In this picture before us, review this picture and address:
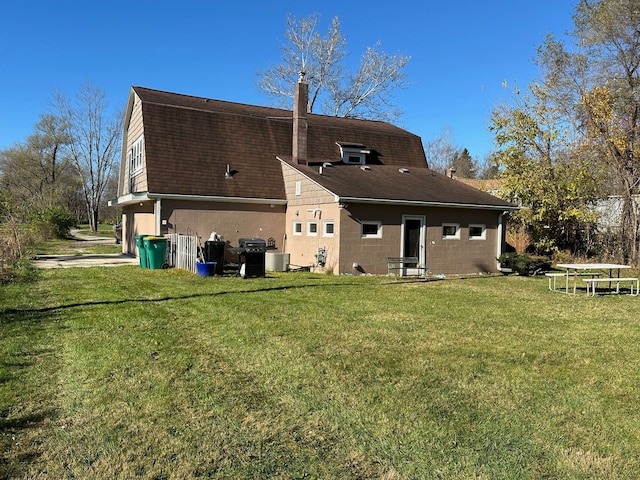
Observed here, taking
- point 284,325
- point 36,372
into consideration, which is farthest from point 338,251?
point 36,372

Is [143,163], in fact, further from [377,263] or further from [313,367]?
[313,367]

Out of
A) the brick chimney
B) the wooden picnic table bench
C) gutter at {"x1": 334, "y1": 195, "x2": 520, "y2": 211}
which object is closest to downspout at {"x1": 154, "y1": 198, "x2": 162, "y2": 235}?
the brick chimney

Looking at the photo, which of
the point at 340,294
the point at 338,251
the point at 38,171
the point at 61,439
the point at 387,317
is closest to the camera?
the point at 61,439

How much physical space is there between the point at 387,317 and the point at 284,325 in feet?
6.65

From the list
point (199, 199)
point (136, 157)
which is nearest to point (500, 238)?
point (199, 199)

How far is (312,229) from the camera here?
17.2 meters

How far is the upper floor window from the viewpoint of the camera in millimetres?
21422

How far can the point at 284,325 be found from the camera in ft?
24.9

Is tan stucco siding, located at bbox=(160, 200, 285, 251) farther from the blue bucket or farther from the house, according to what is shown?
the blue bucket

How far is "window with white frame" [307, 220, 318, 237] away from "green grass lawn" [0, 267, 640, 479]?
300 inches

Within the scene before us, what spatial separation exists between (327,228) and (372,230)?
1.53m

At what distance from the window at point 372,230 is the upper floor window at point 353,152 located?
6305mm

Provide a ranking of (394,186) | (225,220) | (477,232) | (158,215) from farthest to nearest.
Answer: (225,220) < (477,232) < (394,186) < (158,215)

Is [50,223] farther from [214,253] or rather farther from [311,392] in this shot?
[311,392]
